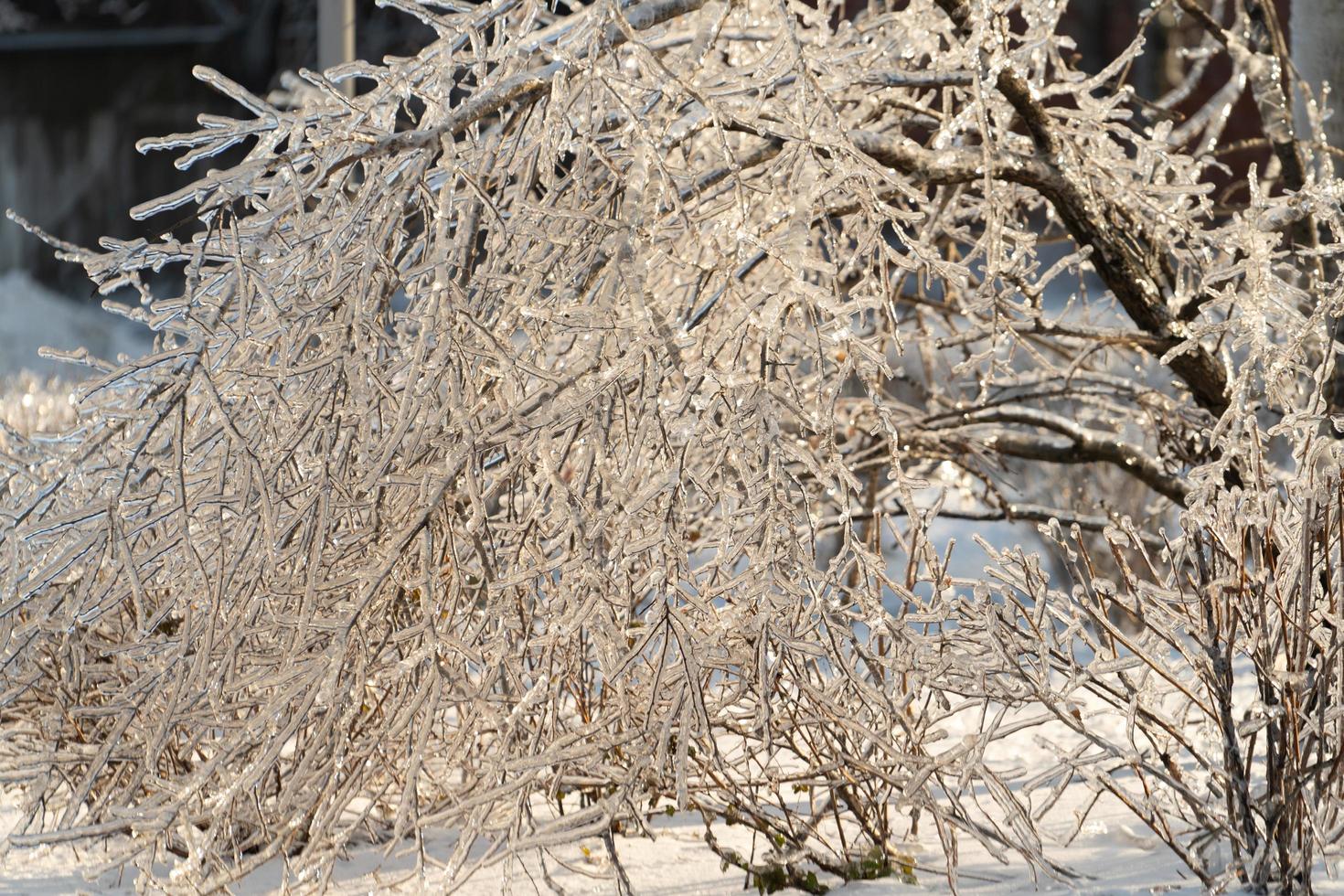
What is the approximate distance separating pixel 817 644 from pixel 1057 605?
0.77m

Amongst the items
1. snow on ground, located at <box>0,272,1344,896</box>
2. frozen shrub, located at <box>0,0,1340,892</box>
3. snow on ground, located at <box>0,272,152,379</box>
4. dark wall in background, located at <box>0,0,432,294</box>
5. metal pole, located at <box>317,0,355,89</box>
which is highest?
dark wall in background, located at <box>0,0,432,294</box>

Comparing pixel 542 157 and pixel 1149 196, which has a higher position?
pixel 1149 196

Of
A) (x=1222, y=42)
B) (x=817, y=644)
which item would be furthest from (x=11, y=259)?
(x=817, y=644)

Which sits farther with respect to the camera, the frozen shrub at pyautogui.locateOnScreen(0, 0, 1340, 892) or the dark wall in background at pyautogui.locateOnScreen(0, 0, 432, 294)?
the dark wall in background at pyautogui.locateOnScreen(0, 0, 432, 294)

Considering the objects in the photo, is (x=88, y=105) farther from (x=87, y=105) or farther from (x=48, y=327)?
(x=48, y=327)

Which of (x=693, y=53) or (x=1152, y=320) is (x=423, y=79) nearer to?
(x=693, y=53)

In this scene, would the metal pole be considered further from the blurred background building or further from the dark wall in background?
the dark wall in background

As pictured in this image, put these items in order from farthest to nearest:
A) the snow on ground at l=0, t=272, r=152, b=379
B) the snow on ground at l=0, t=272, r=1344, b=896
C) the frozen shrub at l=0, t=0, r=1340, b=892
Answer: the snow on ground at l=0, t=272, r=152, b=379 < the snow on ground at l=0, t=272, r=1344, b=896 < the frozen shrub at l=0, t=0, r=1340, b=892

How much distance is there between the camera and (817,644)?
282 centimetres

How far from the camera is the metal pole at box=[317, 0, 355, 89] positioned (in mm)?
7270

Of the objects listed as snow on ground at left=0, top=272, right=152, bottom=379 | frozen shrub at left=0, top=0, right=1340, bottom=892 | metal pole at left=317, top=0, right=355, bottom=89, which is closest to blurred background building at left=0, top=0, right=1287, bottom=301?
snow on ground at left=0, top=272, right=152, bottom=379

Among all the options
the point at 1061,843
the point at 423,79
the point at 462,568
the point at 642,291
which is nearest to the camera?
the point at 642,291

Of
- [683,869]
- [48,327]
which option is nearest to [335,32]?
[683,869]

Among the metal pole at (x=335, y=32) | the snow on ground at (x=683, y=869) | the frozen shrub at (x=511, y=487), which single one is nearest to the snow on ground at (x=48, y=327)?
the metal pole at (x=335, y=32)
